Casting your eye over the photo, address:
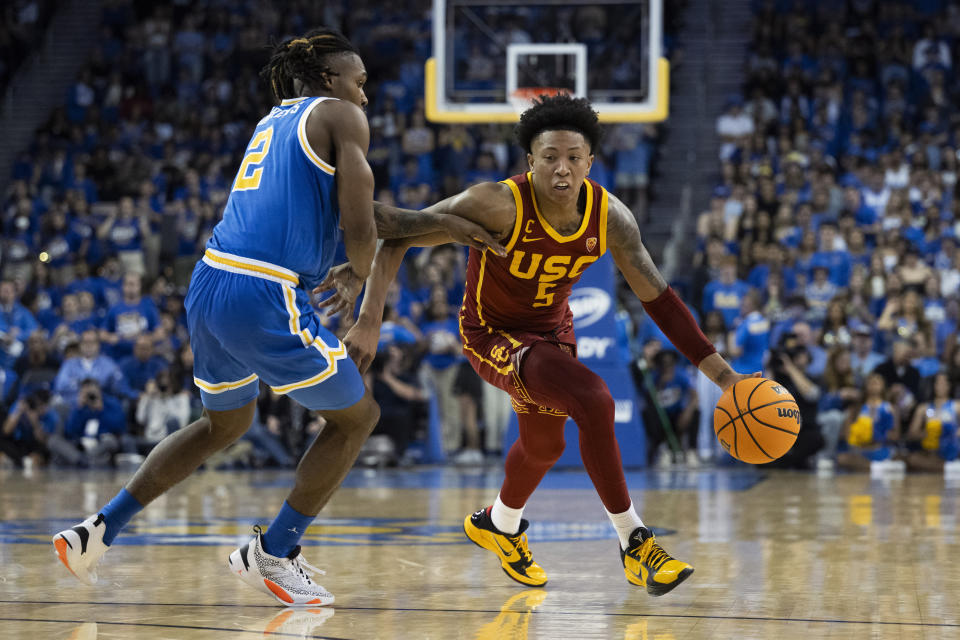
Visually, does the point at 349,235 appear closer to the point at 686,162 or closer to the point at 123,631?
the point at 123,631

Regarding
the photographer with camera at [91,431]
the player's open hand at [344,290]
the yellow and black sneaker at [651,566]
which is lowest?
the photographer with camera at [91,431]

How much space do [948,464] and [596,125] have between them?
7680mm

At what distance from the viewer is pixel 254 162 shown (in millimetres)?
4430

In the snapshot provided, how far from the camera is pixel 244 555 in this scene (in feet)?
14.7

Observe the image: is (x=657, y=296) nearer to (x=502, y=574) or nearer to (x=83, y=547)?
(x=502, y=574)

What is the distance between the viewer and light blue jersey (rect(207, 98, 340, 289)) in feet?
14.1

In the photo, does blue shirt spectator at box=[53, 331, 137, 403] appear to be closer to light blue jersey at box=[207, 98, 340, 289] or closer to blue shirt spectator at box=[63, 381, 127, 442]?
blue shirt spectator at box=[63, 381, 127, 442]

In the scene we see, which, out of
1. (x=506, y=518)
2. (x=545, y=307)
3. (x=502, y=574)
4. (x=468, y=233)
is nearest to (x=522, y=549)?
(x=506, y=518)

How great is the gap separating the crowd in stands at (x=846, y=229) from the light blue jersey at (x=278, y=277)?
8.28 meters

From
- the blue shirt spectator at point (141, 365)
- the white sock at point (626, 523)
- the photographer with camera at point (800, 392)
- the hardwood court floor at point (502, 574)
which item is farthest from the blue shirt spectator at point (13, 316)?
the white sock at point (626, 523)

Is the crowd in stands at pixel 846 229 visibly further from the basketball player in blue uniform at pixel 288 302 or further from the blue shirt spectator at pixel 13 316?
the basketball player in blue uniform at pixel 288 302

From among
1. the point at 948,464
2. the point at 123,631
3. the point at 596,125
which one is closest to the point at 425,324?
the point at 948,464

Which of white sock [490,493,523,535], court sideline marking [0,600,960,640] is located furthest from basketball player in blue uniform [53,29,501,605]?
white sock [490,493,523,535]

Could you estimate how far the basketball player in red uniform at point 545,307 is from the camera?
4.75m
